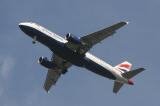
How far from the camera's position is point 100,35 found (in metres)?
82.2

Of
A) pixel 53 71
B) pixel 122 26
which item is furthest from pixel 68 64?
pixel 122 26

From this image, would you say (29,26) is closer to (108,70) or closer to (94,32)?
(94,32)

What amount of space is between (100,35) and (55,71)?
57.1ft

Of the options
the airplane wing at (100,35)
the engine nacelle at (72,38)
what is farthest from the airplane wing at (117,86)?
the engine nacelle at (72,38)

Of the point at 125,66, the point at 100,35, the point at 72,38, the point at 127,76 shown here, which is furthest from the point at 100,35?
the point at 125,66

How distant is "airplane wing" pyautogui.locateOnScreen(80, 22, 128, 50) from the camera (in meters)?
79.9

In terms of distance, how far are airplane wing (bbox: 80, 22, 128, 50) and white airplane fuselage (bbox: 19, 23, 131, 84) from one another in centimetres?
334

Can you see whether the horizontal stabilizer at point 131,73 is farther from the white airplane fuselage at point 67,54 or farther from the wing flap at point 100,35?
the wing flap at point 100,35

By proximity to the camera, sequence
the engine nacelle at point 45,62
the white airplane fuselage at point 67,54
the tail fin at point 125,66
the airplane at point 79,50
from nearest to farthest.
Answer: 1. the airplane at point 79,50
2. the white airplane fuselage at point 67,54
3. the engine nacelle at point 45,62
4. the tail fin at point 125,66

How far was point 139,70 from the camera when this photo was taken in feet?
274

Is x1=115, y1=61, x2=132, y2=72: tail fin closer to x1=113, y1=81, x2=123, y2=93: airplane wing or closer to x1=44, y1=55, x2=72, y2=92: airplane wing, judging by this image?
x1=113, y1=81, x2=123, y2=93: airplane wing

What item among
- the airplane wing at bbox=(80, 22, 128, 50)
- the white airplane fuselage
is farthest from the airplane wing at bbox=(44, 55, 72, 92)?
the airplane wing at bbox=(80, 22, 128, 50)

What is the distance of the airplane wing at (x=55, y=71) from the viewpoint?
302ft

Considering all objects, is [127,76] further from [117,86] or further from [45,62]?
[45,62]
